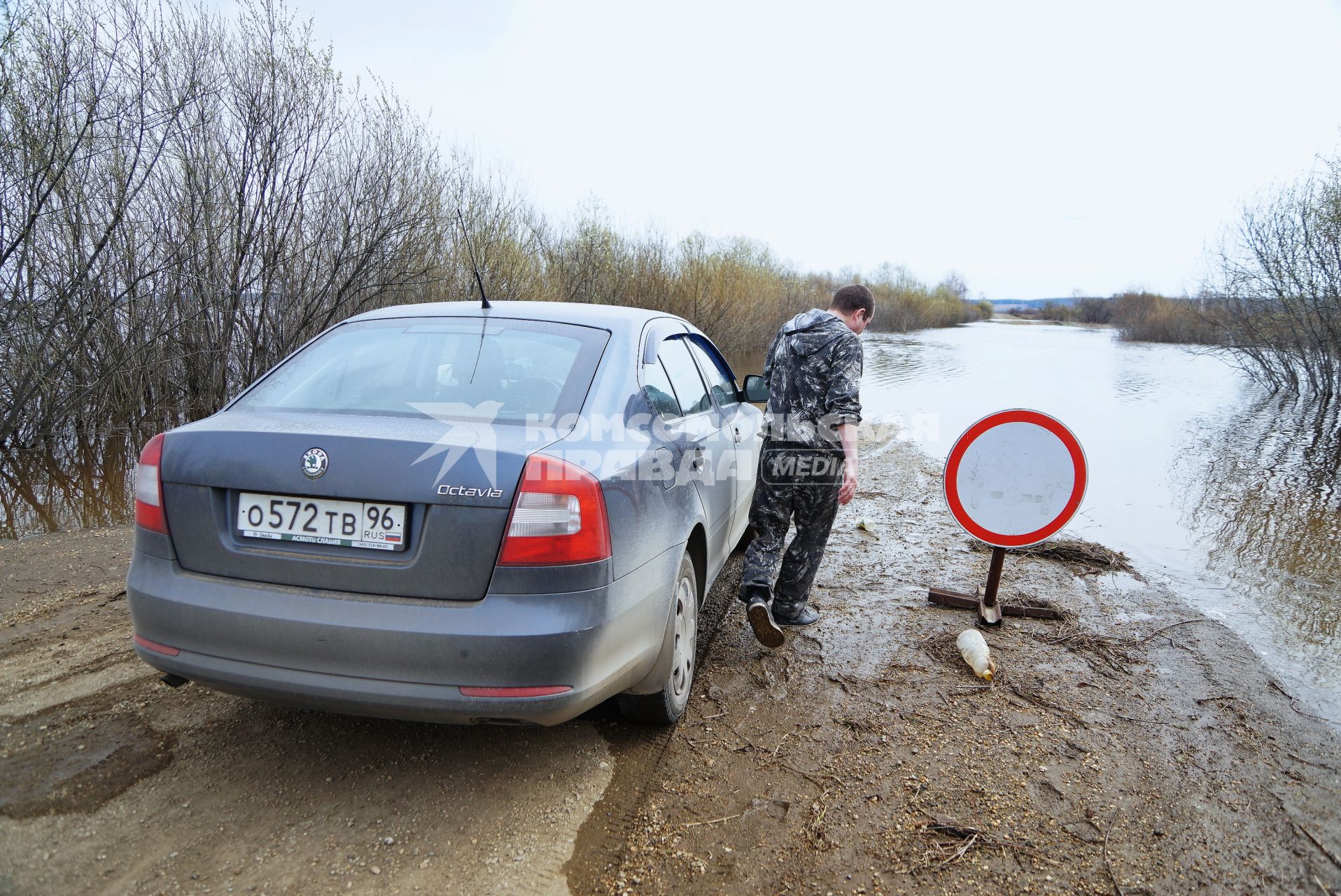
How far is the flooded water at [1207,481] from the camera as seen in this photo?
14.8ft

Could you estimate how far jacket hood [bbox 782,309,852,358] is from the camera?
3.76 metres

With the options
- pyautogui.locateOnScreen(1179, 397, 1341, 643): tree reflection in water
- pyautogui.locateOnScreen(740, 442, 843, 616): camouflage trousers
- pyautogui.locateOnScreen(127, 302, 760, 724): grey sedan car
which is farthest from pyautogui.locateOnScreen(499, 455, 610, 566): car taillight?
pyautogui.locateOnScreen(1179, 397, 1341, 643): tree reflection in water

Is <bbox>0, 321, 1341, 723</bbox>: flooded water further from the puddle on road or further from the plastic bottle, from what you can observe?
the puddle on road

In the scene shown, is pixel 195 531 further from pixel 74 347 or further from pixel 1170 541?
pixel 74 347

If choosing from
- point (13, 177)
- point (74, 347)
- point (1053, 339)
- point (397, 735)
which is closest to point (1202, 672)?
point (397, 735)

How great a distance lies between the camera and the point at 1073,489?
12.5ft

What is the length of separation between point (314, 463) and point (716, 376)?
244 cm

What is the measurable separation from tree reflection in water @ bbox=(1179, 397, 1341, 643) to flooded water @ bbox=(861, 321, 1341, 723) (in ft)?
0.06

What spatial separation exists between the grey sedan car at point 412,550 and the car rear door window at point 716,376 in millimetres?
1381

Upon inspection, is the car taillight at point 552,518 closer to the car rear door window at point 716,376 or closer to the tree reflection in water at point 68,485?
the car rear door window at point 716,376

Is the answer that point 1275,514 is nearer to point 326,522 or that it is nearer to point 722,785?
point 722,785

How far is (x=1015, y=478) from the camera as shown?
392 cm

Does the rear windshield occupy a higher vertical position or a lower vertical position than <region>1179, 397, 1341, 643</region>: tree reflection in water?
higher

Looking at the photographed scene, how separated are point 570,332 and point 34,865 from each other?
7.13ft
